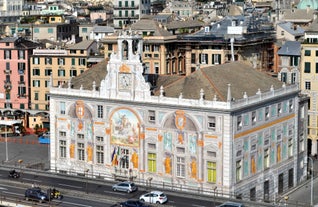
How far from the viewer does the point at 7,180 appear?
354 feet

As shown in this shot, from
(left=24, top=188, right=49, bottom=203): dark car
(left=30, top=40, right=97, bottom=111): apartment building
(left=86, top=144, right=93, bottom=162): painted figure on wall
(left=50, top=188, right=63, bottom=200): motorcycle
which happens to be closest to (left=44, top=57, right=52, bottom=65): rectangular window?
(left=30, top=40, right=97, bottom=111): apartment building

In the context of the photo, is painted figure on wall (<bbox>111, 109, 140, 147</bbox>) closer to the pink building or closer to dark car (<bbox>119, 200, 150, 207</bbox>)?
dark car (<bbox>119, 200, 150, 207</bbox>)

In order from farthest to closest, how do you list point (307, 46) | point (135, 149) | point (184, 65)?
point (184, 65), point (307, 46), point (135, 149)

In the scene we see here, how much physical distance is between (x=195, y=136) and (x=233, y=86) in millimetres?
9020

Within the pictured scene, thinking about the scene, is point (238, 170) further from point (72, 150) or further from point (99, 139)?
point (72, 150)

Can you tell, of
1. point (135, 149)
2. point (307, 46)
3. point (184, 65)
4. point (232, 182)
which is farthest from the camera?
point (184, 65)

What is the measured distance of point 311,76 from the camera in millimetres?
138125

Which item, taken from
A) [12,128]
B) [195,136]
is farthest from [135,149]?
[12,128]

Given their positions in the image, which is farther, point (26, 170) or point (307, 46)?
point (307, 46)

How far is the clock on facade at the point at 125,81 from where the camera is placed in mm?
110188

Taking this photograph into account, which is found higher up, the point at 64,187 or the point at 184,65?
the point at 184,65

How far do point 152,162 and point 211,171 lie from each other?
9.15 metres

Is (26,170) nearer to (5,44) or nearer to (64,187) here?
(64,187)

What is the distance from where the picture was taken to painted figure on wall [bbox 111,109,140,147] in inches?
4338
